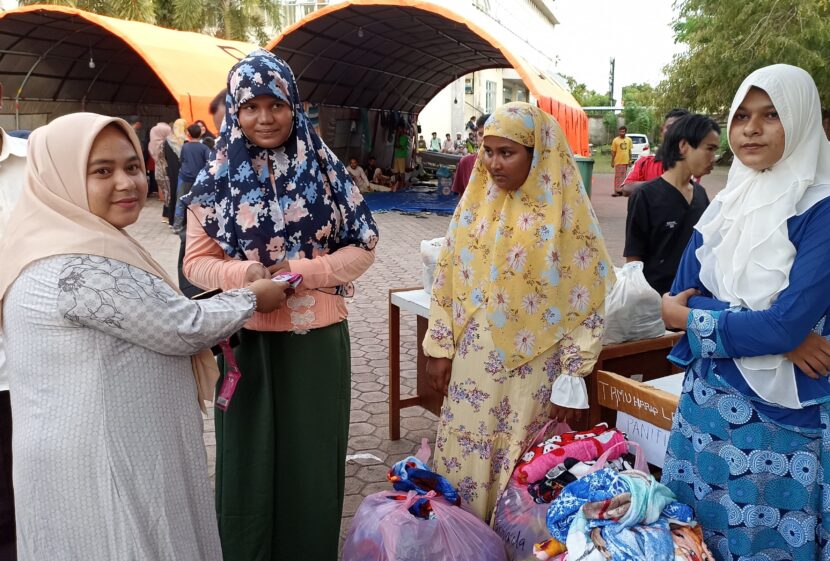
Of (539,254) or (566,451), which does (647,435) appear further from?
(539,254)

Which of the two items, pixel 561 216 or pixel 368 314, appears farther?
pixel 368 314

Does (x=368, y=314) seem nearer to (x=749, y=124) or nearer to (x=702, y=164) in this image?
(x=702, y=164)

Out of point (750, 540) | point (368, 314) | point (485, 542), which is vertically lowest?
point (368, 314)

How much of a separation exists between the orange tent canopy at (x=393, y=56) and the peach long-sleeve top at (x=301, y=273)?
30.4ft

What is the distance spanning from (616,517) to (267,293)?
3.71 ft

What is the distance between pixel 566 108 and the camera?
1445cm

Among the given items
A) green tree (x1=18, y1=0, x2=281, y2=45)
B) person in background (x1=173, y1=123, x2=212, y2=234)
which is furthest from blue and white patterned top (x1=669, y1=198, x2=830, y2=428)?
green tree (x1=18, y1=0, x2=281, y2=45)

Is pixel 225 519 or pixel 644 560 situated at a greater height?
pixel 644 560

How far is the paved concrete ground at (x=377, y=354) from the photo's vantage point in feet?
11.8

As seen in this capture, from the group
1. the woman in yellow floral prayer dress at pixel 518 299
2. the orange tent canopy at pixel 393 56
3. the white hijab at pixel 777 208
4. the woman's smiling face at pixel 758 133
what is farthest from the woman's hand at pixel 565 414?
the orange tent canopy at pixel 393 56

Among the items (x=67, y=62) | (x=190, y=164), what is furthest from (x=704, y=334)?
(x=67, y=62)

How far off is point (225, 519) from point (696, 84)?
17.1 m

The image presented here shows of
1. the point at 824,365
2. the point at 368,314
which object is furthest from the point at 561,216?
the point at 368,314

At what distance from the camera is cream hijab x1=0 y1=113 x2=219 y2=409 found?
1.56 m
